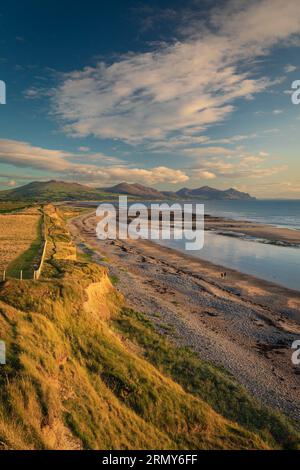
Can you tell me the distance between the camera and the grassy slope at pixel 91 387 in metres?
10.4

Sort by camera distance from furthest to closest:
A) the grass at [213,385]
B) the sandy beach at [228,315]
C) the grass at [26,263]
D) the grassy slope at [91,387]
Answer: the grass at [26,263]
the sandy beach at [228,315]
the grass at [213,385]
the grassy slope at [91,387]

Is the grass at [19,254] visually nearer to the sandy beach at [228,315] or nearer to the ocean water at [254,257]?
the sandy beach at [228,315]

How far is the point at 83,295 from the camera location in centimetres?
1962

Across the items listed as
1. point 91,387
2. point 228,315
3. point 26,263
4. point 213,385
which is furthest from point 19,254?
point 213,385

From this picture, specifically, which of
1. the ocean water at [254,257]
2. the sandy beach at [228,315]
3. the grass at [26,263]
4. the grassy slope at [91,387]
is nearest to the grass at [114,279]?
the sandy beach at [228,315]

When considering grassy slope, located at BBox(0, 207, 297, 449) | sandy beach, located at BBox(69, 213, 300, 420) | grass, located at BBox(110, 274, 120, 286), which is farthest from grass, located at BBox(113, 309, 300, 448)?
grass, located at BBox(110, 274, 120, 286)

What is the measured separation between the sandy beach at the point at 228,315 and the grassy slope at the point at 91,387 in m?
2.61

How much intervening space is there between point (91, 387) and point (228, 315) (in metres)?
19.3

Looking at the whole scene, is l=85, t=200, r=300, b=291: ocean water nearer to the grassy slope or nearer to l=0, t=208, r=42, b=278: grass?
A: the grassy slope

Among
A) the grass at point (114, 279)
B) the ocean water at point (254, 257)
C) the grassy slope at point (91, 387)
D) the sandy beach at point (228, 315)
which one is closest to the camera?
the grassy slope at point (91, 387)

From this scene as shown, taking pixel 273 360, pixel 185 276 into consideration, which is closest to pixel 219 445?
pixel 273 360

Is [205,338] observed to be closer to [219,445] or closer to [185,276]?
[219,445]

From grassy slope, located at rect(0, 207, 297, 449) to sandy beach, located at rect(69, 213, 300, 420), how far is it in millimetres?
2613

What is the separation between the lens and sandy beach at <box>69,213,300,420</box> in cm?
1892
